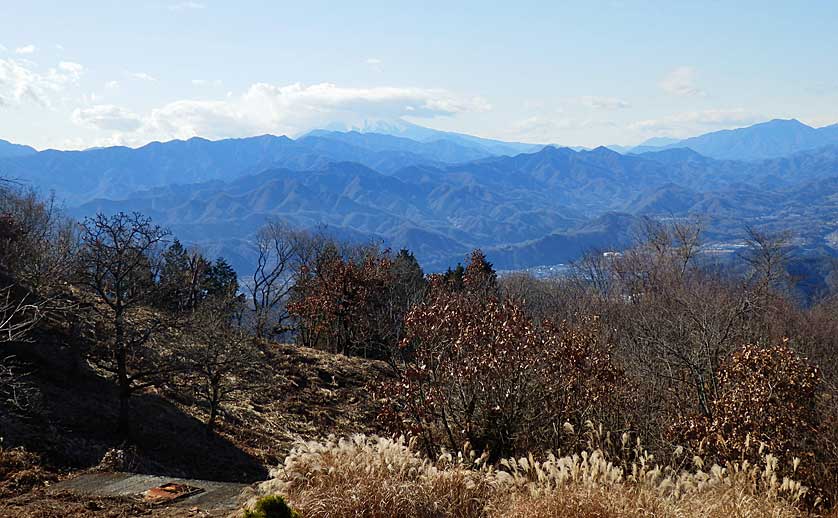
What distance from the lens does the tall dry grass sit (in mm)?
6008

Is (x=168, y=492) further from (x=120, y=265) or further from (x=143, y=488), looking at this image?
(x=120, y=265)

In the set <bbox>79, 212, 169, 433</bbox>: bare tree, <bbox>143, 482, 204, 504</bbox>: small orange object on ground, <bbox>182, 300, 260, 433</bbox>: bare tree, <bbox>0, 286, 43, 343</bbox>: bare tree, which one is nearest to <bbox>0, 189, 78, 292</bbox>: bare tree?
<bbox>0, 286, 43, 343</bbox>: bare tree

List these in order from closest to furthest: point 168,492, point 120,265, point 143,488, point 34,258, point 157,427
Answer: point 168,492 → point 143,488 → point 120,265 → point 157,427 → point 34,258

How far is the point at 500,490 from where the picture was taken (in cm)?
688

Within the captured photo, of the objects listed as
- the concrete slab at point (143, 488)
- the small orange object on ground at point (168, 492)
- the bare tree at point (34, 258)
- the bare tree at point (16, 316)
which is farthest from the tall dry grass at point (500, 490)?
the bare tree at point (34, 258)

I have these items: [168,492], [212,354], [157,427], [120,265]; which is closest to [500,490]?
[168,492]

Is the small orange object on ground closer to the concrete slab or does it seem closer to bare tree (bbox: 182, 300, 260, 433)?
the concrete slab

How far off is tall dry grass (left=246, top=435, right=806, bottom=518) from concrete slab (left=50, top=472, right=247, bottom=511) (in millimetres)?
708

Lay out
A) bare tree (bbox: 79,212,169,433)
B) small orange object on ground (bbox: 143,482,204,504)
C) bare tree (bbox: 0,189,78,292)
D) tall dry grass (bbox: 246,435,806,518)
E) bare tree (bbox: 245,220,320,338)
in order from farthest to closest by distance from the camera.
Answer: bare tree (bbox: 245,220,320,338)
bare tree (bbox: 0,189,78,292)
bare tree (bbox: 79,212,169,433)
small orange object on ground (bbox: 143,482,204,504)
tall dry grass (bbox: 246,435,806,518)

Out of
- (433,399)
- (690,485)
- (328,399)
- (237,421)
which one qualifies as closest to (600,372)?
(433,399)

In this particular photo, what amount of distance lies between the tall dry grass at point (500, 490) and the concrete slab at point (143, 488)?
27.9 inches

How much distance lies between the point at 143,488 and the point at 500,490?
15.3 ft

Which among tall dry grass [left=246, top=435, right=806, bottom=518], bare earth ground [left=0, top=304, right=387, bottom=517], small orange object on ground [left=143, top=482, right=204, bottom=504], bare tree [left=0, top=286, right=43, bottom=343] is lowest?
bare earth ground [left=0, top=304, right=387, bottom=517]

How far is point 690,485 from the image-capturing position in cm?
634
